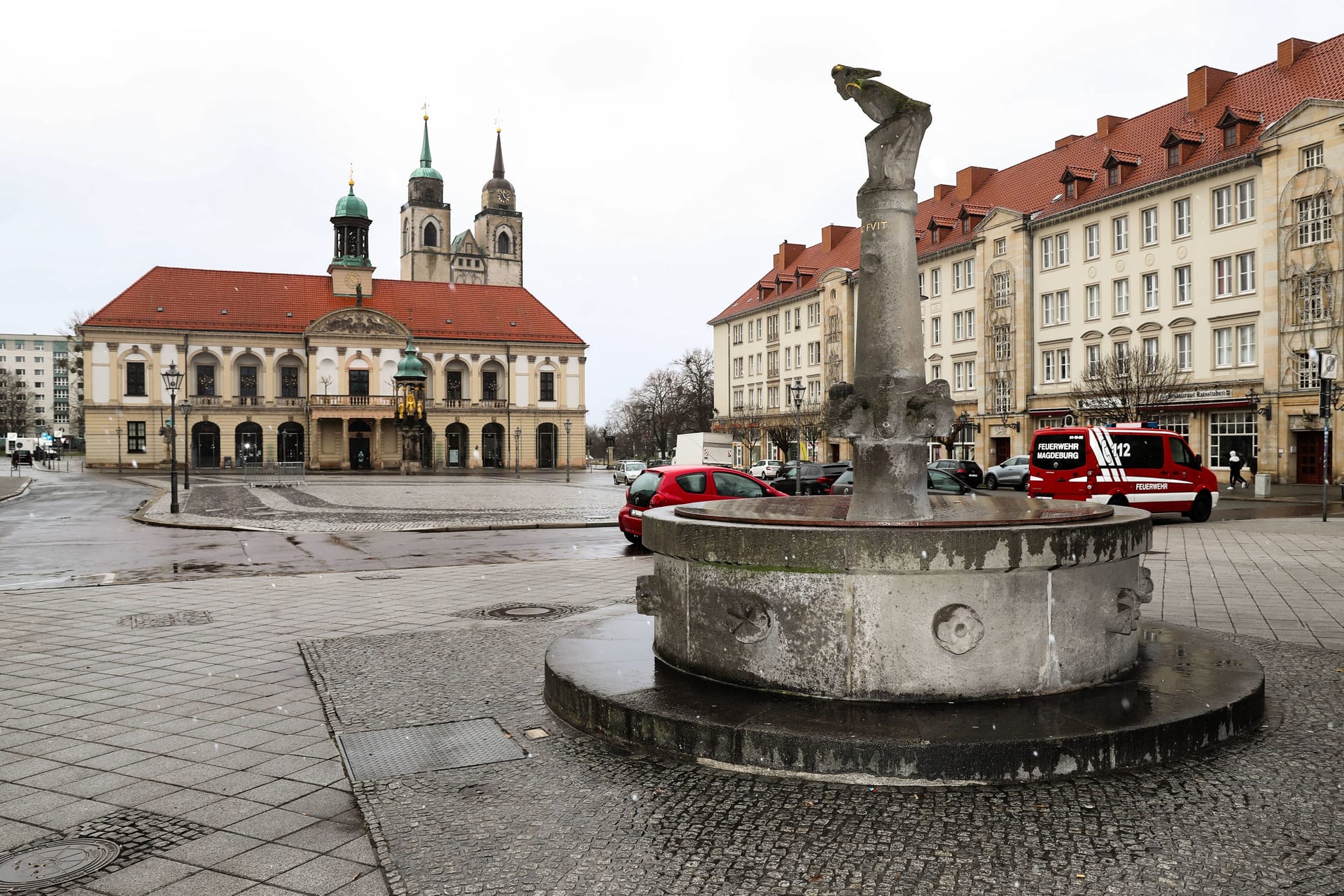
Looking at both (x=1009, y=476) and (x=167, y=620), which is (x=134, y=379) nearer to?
(x=1009, y=476)

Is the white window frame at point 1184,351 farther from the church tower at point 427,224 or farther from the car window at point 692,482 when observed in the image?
the church tower at point 427,224

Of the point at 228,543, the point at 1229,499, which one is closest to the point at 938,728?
the point at 228,543

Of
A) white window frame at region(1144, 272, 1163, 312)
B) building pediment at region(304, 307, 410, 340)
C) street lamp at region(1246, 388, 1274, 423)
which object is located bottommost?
street lamp at region(1246, 388, 1274, 423)

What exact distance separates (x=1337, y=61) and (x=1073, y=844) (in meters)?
47.7

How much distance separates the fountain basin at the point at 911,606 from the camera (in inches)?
210

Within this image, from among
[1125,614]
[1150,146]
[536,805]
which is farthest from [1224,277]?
[536,805]

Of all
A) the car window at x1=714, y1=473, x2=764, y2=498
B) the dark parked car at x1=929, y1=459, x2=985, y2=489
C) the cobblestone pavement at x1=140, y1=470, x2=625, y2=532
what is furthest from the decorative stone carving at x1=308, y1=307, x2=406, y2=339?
the car window at x1=714, y1=473, x2=764, y2=498

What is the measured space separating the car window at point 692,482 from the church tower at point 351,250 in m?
68.0

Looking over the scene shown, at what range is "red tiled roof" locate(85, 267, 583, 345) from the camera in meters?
73.9

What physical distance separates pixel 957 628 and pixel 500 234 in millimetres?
124202

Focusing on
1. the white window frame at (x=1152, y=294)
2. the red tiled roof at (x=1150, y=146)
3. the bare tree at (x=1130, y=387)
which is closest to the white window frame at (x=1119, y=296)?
the white window frame at (x=1152, y=294)

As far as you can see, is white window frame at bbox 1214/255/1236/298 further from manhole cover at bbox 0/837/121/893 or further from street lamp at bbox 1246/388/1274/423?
manhole cover at bbox 0/837/121/893

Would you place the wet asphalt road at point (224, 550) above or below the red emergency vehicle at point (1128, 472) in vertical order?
below

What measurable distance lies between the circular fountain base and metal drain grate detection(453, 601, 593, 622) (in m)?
3.69
